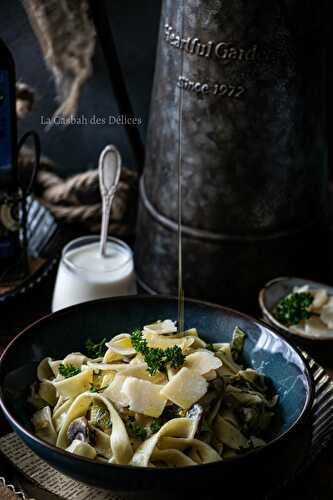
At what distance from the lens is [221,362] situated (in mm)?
1244

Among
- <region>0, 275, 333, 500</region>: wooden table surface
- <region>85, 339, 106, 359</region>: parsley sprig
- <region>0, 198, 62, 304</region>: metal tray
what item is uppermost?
<region>85, 339, 106, 359</region>: parsley sprig

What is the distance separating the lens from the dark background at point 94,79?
2.05 metres

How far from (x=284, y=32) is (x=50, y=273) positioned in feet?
2.58

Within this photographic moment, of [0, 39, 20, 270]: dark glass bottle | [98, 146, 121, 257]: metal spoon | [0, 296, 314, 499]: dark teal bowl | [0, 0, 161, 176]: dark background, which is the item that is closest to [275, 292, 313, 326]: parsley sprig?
[0, 296, 314, 499]: dark teal bowl

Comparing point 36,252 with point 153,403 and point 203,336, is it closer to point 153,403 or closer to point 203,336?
point 203,336

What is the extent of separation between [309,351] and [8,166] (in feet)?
2.45

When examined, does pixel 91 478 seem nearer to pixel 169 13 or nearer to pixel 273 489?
pixel 273 489

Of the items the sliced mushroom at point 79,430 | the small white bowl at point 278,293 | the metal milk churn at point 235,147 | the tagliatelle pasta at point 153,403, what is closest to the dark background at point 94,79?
the metal milk churn at point 235,147

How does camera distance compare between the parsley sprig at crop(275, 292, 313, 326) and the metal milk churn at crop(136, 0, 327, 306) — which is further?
the parsley sprig at crop(275, 292, 313, 326)

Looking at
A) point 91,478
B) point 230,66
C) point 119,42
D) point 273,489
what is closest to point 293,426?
point 273,489

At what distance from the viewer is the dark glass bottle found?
161cm

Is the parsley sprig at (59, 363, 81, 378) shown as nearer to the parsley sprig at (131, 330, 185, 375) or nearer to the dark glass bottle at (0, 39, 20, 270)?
the parsley sprig at (131, 330, 185, 375)

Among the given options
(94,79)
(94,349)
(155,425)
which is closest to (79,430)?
(155,425)

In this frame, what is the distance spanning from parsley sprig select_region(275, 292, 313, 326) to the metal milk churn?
11 cm
